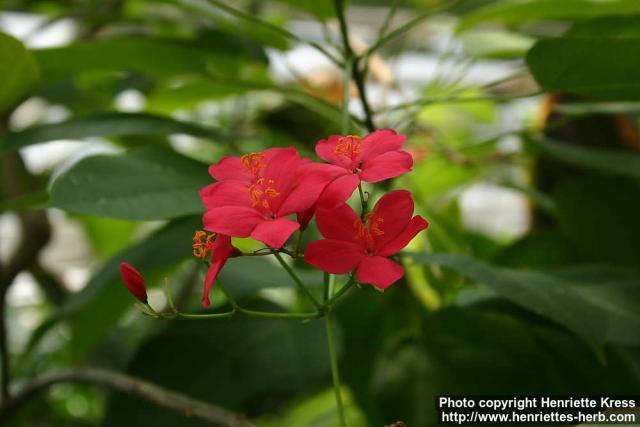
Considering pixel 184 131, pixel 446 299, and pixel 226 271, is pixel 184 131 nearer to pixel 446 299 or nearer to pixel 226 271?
pixel 226 271

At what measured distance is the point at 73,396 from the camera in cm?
146

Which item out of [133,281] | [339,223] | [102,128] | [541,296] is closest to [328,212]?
[339,223]

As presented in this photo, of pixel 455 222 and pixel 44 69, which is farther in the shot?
pixel 455 222

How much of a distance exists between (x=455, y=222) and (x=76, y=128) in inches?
19.8

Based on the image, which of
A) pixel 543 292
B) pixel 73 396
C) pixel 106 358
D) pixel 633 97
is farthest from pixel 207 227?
pixel 73 396

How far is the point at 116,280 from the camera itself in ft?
2.24

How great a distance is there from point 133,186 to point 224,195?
0.16m

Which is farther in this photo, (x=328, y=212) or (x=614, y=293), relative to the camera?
(x=614, y=293)

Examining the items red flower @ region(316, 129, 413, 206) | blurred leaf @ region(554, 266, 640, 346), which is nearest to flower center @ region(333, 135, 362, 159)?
red flower @ region(316, 129, 413, 206)

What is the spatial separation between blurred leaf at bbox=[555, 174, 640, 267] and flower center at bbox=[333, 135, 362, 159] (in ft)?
1.54

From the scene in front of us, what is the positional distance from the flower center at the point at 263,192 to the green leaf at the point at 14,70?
29 centimetres

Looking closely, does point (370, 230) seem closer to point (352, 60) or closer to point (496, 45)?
point (352, 60)

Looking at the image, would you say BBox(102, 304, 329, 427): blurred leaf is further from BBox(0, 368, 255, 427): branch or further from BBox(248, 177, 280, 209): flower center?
BBox(248, 177, 280, 209): flower center

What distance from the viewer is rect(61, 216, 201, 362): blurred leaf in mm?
598
